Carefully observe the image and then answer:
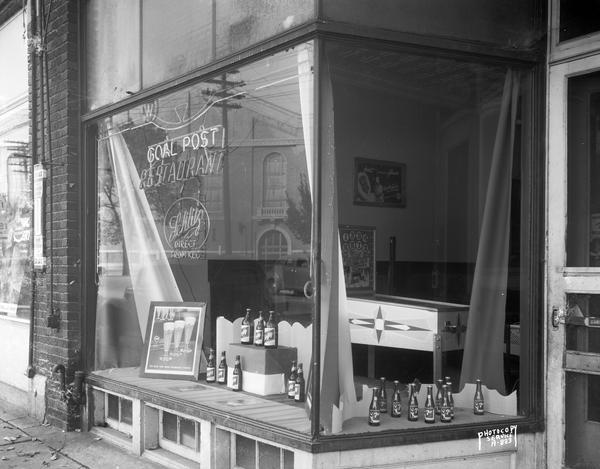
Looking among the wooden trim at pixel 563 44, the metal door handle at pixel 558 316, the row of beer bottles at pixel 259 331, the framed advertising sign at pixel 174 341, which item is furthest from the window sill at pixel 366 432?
the wooden trim at pixel 563 44

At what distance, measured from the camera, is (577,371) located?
13.1 ft

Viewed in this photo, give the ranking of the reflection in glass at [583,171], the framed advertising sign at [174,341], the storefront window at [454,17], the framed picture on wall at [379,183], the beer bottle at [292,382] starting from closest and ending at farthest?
the storefront window at [454,17] < the reflection in glass at [583,171] < the beer bottle at [292,382] < the framed advertising sign at [174,341] < the framed picture on wall at [379,183]

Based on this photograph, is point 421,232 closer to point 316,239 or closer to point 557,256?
point 557,256

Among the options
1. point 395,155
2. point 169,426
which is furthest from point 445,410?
point 395,155

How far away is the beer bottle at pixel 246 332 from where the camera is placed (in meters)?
5.27

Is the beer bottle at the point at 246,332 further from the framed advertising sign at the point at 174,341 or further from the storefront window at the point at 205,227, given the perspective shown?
the framed advertising sign at the point at 174,341

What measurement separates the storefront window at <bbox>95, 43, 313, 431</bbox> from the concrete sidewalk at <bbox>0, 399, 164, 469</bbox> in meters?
0.61

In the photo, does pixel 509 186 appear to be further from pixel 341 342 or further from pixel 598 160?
pixel 341 342

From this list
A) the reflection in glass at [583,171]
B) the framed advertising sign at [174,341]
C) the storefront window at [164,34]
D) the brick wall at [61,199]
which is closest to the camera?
the reflection in glass at [583,171]

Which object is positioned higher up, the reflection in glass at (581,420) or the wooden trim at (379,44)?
the wooden trim at (379,44)

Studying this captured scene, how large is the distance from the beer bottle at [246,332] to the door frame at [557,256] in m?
2.19

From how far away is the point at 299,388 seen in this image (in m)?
4.68

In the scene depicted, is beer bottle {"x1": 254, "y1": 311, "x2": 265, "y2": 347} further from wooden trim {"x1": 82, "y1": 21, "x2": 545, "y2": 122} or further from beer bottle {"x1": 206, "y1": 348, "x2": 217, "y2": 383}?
wooden trim {"x1": 82, "y1": 21, "x2": 545, "y2": 122}

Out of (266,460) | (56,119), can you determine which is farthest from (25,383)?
(266,460)
